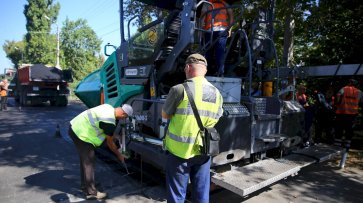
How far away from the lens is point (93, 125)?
393cm

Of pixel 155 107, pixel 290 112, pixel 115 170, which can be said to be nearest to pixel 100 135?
pixel 155 107

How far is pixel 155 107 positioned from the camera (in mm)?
4324

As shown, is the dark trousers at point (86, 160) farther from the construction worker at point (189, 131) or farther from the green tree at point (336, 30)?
the green tree at point (336, 30)

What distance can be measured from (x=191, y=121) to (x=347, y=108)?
194 inches

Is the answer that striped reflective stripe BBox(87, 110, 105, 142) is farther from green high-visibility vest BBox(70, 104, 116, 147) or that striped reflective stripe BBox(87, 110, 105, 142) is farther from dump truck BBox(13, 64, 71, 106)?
dump truck BBox(13, 64, 71, 106)

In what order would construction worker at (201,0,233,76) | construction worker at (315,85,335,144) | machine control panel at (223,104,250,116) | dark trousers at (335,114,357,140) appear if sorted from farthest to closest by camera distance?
construction worker at (315,85,335,144) < dark trousers at (335,114,357,140) < construction worker at (201,0,233,76) < machine control panel at (223,104,250,116)

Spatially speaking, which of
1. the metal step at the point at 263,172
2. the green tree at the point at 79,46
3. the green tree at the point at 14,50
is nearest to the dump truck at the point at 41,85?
the metal step at the point at 263,172

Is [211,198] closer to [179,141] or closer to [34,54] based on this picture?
[179,141]

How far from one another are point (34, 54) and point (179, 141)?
37759mm

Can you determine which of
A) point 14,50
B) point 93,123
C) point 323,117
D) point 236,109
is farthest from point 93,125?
point 14,50

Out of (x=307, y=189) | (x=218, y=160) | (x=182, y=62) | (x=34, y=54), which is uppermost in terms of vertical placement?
(x=34, y=54)

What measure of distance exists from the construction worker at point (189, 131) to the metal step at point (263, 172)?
0.60 meters

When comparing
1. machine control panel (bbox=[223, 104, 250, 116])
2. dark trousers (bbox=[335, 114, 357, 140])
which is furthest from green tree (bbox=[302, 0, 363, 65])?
machine control panel (bbox=[223, 104, 250, 116])

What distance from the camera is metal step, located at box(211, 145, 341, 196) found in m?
3.26
